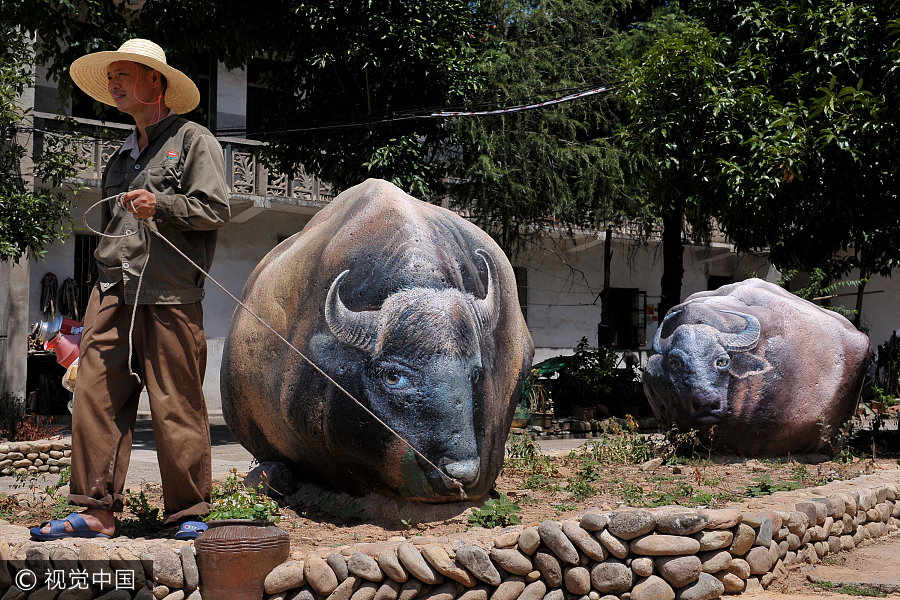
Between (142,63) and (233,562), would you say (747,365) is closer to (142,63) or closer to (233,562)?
(233,562)

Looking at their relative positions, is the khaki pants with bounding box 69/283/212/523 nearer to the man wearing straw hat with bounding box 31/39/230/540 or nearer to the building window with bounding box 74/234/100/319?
the man wearing straw hat with bounding box 31/39/230/540

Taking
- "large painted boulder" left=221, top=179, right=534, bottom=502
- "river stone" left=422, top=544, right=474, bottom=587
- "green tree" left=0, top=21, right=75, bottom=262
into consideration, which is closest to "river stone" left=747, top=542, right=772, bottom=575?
"large painted boulder" left=221, top=179, right=534, bottom=502

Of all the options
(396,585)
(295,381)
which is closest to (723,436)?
(295,381)

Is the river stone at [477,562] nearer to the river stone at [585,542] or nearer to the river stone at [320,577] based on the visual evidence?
the river stone at [585,542]

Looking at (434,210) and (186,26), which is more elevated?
(186,26)

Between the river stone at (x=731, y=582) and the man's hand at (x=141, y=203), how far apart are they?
3.15m

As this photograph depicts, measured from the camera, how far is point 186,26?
1224cm

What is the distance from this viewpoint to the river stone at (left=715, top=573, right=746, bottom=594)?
4.72 meters

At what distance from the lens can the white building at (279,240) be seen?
1572cm

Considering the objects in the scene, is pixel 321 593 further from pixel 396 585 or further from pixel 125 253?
pixel 125 253

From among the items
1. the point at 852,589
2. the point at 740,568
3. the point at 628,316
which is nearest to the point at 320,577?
the point at 740,568

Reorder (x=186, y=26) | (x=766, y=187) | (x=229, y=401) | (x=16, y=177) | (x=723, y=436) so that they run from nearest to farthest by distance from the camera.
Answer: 1. (x=229, y=401)
2. (x=723, y=436)
3. (x=766, y=187)
4. (x=16, y=177)
5. (x=186, y=26)

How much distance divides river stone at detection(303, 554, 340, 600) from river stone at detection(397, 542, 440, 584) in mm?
266

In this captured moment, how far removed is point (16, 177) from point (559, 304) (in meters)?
12.7
